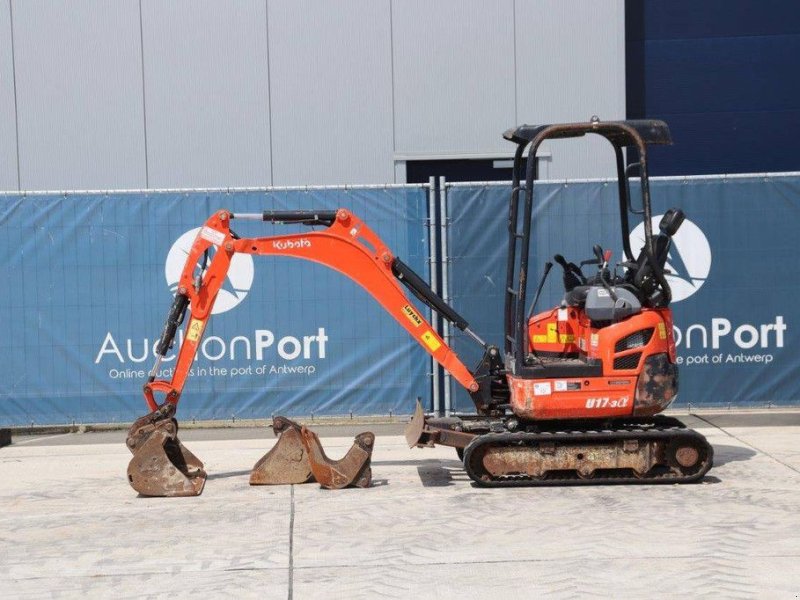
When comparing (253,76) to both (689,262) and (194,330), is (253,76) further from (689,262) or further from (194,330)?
(194,330)

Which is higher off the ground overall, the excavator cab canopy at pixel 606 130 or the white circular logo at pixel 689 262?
the excavator cab canopy at pixel 606 130

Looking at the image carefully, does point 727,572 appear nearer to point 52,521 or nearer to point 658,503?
point 658,503

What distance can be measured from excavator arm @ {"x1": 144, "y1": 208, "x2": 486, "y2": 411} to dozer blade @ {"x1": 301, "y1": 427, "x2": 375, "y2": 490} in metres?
1.00

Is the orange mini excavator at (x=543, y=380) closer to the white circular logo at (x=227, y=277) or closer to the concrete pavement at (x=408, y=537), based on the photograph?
the concrete pavement at (x=408, y=537)

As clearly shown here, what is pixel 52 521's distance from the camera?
28.6 feet

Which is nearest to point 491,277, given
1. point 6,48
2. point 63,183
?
point 63,183


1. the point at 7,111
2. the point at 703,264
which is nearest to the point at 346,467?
the point at 703,264

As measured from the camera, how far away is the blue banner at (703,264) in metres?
13.1

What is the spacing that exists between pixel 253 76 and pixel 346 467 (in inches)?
381

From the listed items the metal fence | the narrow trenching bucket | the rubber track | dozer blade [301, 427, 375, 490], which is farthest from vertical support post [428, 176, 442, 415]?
the narrow trenching bucket

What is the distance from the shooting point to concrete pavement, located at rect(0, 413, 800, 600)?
268 inches

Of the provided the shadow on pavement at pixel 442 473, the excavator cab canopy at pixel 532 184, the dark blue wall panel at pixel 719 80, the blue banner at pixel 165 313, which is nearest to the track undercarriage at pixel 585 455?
the shadow on pavement at pixel 442 473

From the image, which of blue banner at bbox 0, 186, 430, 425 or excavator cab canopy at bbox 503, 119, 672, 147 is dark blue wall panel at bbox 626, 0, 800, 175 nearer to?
blue banner at bbox 0, 186, 430, 425

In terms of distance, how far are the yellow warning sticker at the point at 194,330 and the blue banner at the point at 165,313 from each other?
314 centimetres
